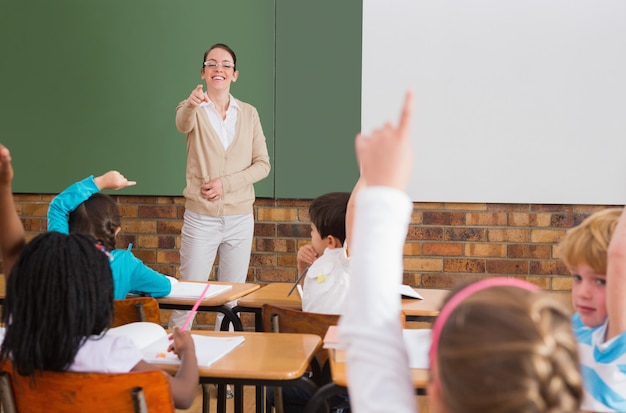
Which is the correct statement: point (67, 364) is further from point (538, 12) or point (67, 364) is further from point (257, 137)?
point (538, 12)

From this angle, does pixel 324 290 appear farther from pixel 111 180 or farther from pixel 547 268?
pixel 547 268

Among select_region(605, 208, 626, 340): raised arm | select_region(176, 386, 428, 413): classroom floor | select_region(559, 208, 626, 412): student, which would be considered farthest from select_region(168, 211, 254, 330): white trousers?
select_region(605, 208, 626, 340): raised arm

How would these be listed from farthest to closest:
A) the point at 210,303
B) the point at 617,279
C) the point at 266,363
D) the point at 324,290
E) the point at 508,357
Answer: the point at 210,303 < the point at 324,290 < the point at 266,363 < the point at 617,279 < the point at 508,357

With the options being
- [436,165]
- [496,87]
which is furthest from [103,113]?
[496,87]

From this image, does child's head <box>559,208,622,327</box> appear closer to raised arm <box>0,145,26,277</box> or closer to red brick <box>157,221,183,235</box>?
raised arm <box>0,145,26,277</box>

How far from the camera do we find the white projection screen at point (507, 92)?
13.1 feet

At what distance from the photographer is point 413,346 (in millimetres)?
Answer: 1714

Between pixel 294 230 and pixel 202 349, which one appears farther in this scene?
A: pixel 294 230

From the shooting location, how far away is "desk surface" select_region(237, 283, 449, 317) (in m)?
2.44

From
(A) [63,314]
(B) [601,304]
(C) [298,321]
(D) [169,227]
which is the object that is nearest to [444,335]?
(B) [601,304]

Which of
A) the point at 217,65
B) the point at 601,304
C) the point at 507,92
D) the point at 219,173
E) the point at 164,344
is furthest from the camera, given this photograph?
the point at 507,92

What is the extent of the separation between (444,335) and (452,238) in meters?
3.57

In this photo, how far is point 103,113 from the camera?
14.7 feet

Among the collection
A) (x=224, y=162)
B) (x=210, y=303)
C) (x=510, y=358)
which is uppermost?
(x=224, y=162)
